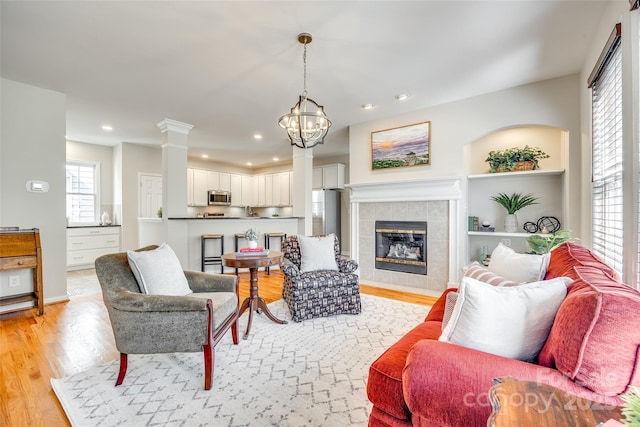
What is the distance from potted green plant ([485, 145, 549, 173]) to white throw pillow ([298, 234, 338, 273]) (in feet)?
8.01

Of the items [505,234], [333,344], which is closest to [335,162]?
[505,234]

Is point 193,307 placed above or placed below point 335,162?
below

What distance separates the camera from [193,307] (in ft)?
5.71

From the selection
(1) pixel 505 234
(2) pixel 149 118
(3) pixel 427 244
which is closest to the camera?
(1) pixel 505 234

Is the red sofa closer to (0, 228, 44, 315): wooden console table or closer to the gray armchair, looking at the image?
the gray armchair

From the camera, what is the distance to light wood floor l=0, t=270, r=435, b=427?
1.64m

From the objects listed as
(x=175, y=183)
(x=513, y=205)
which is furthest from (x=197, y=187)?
(x=513, y=205)

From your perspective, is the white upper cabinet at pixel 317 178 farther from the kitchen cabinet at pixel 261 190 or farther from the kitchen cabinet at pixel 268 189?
the kitchen cabinet at pixel 261 190

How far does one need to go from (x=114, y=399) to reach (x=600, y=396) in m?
2.34

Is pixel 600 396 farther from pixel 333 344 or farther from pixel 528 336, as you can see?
pixel 333 344

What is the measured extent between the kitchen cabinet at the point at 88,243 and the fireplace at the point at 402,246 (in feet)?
18.1

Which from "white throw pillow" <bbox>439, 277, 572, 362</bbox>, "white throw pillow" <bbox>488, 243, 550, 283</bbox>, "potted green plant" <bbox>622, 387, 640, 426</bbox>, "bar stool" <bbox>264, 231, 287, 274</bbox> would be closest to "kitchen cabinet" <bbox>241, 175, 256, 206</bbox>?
"bar stool" <bbox>264, 231, 287, 274</bbox>

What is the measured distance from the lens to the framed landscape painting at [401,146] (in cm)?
410

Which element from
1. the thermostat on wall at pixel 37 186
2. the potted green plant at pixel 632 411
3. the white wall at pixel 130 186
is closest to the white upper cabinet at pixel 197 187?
the white wall at pixel 130 186
